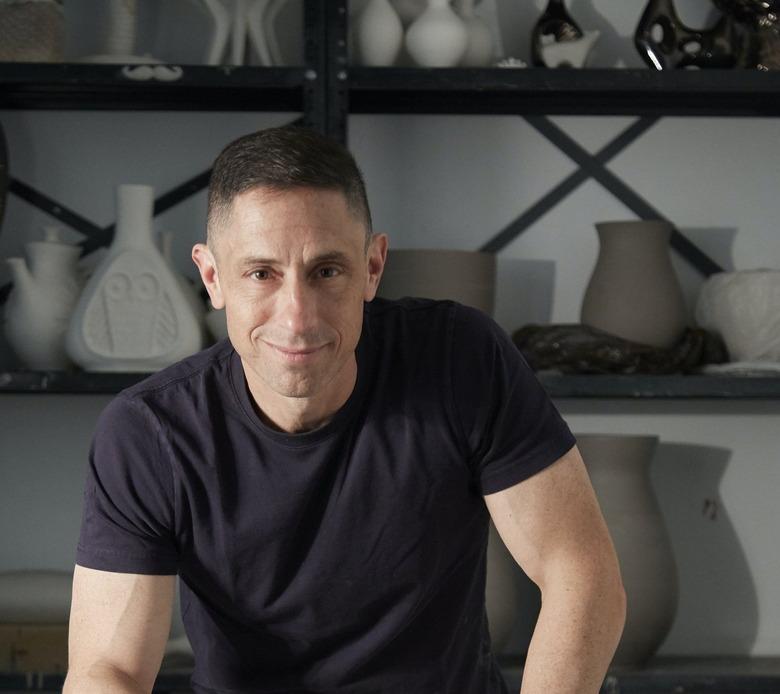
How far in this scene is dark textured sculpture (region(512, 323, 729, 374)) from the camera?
2604 millimetres

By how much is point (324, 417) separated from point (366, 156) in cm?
145

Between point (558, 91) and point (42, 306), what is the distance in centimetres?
116

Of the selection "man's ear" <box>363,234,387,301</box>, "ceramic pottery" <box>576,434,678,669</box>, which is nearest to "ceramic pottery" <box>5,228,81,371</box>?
"ceramic pottery" <box>576,434,678,669</box>

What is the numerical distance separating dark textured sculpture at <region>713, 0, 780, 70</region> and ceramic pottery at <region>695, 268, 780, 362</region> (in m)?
0.43

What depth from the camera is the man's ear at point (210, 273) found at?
150 cm

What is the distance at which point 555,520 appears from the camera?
149 cm

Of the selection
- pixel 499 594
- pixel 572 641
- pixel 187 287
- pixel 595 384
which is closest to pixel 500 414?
pixel 572 641

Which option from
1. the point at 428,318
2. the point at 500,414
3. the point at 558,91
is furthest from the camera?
the point at 558,91

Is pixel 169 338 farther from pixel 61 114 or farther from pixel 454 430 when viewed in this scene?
pixel 454 430

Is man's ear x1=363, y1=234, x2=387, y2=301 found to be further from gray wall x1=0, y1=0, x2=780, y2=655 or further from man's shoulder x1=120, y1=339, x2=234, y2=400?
gray wall x1=0, y1=0, x2=780, y2=655

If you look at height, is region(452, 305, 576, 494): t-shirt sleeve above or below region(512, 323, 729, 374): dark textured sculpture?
above

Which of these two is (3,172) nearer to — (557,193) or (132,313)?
(132,313)

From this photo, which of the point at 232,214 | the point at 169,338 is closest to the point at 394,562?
the point at 232,214

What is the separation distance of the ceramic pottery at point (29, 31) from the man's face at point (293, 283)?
1327 millimetres
